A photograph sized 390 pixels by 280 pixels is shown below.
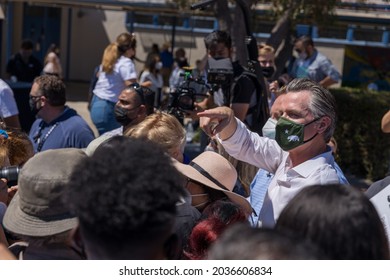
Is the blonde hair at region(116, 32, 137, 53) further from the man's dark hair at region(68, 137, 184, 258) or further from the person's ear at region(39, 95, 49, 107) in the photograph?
the man's dark hair at region(68, 137, 184, 258)

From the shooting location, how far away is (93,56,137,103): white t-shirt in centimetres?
674

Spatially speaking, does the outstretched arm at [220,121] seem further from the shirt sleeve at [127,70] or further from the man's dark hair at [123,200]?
the shirt sleeve at [127,70]

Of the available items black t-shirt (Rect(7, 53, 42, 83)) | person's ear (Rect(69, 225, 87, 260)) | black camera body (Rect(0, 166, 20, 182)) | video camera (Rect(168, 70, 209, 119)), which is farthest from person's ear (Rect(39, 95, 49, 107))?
black t-shirt (Rect(7, 53, 42, 83))

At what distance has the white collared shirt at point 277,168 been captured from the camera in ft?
9.16

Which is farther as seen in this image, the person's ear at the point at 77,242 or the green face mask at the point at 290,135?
the green face mask at the point at 290,135

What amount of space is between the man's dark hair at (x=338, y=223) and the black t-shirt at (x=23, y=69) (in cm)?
902

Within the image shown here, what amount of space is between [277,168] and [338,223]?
1515mm

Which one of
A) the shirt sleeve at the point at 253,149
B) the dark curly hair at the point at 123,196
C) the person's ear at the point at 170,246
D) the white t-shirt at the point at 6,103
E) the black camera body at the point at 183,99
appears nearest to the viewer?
the dark curly hair at the point at 123,196

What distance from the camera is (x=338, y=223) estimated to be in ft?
5.57

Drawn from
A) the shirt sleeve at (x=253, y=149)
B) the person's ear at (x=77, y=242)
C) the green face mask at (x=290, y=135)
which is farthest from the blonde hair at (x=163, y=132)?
the person's ear at (x=77, y=242)

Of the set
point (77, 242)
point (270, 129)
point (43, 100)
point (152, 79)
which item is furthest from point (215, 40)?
point (152, 79)

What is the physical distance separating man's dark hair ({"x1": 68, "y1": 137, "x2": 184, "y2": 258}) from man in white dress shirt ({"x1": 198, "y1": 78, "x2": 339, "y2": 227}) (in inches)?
44.7
